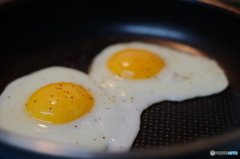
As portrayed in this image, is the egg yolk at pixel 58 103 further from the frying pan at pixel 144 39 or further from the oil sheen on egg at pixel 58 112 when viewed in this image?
the frying pan at pixel 144 39

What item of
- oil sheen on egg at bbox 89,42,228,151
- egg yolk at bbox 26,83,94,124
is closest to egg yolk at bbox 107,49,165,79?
oil sheen on egg at bbox 89,42,228,151

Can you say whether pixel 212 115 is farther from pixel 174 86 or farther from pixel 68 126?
pixel 68 126

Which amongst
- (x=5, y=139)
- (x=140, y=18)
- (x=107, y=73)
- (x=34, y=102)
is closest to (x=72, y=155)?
(x=5, y=139)

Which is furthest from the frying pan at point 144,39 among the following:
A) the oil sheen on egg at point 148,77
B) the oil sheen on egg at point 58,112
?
the oil sheen on egg at point 58,112

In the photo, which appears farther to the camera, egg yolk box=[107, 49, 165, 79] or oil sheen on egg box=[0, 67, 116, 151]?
egg yolk box=[107, 49, 165, 79]

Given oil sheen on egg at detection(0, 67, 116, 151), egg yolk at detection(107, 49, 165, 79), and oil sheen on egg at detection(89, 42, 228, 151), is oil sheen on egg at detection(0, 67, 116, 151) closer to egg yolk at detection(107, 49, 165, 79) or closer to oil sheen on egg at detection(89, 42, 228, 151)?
oil sheen on egg at detection(89, 42, 228, 151)
